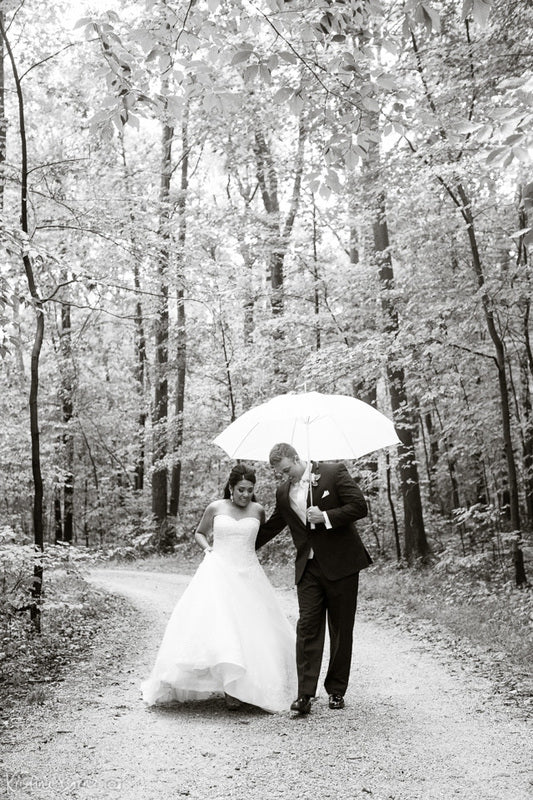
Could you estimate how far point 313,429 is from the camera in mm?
6020

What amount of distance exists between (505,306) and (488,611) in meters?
4.36

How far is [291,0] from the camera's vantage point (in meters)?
4.22

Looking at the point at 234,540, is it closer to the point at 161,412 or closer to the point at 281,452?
the point at 281,452

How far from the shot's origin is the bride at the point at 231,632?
543cm

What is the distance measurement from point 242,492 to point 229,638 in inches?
46.2

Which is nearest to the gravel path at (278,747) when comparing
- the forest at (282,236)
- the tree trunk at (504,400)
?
the forest at (282,236)

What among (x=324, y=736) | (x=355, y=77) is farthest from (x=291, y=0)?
(x=324, y=736)

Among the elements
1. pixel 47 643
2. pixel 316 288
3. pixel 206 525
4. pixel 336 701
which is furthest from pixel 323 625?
pixel 316 288

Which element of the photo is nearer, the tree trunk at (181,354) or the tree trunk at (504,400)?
the tree trunk at (504,400)

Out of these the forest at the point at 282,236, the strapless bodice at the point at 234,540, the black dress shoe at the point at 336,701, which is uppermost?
the forest at the point at 282,236

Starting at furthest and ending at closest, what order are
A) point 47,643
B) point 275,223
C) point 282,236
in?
point 275,223, point 282,236, point 47,643

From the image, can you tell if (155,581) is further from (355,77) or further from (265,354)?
(355,77)

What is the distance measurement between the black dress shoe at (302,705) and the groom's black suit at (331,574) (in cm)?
12

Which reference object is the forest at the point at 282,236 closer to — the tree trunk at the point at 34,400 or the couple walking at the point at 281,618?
the tree trunk at the point at 34,400
